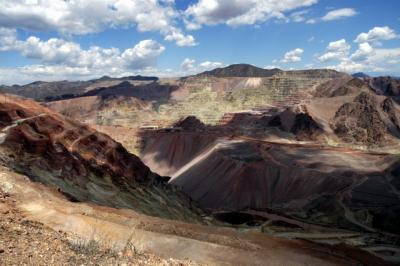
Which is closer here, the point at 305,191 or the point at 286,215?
the point at 286,215

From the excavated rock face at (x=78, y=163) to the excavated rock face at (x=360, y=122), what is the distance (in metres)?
80.0

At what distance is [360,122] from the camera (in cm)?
13538

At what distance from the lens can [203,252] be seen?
62.9 feet

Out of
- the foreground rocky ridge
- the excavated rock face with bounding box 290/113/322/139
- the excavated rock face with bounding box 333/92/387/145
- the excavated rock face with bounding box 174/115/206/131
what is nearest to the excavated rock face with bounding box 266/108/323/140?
the excavated rock face with bounding box 290/113/322/139

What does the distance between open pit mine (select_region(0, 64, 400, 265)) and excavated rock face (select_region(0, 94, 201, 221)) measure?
19cm

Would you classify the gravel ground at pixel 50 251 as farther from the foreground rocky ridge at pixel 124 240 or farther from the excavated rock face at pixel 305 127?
the excavated rock face at pixel 305 127

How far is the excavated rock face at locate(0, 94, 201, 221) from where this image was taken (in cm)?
4159

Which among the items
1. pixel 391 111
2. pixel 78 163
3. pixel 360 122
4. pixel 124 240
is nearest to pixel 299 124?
pixel 360 122

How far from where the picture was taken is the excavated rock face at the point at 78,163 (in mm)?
41594

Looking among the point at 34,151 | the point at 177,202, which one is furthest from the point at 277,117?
the point at 34,151

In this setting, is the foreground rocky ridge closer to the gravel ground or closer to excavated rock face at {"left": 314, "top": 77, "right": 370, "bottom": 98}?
the gravel ground

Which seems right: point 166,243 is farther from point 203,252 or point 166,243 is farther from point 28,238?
point 28,238

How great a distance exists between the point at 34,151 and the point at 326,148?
187 ft

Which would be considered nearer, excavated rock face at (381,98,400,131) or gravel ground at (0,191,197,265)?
gravel ground at (0,191,197,265)
